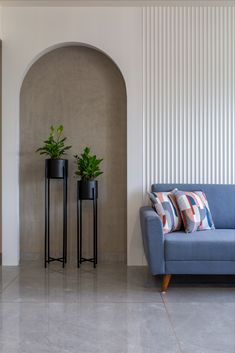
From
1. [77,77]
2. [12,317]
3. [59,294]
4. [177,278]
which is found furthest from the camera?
[77,77]

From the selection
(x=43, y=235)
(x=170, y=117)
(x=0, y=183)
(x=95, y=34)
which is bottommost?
(x=43, y=235)

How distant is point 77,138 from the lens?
4.29 meters

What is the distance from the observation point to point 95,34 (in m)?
4.11

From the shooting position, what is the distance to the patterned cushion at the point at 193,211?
3.49 meters

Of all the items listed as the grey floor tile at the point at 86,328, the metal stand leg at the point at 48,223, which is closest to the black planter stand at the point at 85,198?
the metal stand leg at the point at 48,223

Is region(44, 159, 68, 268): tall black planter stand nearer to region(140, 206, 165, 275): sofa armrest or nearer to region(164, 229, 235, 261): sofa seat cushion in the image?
region(140, 206, 165, 275): sofa armrest

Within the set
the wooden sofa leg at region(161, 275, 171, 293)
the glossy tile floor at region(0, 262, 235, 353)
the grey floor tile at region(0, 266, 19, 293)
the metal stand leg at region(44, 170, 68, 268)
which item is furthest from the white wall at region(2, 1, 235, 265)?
the wooden sofa leg at region(161, 275, 171, 293)

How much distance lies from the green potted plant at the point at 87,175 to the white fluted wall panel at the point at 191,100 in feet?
1.89

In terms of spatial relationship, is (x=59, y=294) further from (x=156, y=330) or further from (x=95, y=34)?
(x=95, y=34)

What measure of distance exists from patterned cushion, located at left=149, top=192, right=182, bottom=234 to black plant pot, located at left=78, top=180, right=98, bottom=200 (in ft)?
2.11

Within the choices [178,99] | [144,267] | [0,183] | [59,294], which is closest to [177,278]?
[144,267]

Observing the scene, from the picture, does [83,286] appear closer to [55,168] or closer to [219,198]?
[55,168]

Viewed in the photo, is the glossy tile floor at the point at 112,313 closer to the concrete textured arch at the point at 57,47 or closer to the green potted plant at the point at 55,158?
the green potted plant at the point at 55,158

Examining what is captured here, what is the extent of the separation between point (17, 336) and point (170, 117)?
267cm
